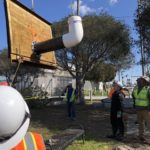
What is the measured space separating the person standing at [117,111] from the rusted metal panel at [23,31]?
5.75m

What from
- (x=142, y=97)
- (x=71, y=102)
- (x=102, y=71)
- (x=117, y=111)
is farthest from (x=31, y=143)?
(x=102, y=71)

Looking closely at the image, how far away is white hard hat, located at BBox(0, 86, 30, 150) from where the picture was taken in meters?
2.64

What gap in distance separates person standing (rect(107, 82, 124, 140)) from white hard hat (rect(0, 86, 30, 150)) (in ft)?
34.3

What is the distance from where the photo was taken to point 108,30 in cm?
3250

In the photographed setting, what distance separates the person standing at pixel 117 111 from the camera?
518 inches

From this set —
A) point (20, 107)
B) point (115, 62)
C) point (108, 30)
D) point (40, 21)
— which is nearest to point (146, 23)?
point (108, 30)

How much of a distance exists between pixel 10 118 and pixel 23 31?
4.12m

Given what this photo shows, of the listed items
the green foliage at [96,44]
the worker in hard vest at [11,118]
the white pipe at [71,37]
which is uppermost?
the green foliage at [96,44]

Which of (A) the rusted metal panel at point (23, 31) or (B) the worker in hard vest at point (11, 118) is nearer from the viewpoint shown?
(B) the worker in hard vest at point (11, 118)

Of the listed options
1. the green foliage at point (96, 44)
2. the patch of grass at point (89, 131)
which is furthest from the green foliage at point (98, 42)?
the patch of grass at point (89, 131)

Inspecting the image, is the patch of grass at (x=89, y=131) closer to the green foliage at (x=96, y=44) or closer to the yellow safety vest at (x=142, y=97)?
the yellow safety vest at (x=142, y=97)

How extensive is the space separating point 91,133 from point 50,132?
49.8 inches

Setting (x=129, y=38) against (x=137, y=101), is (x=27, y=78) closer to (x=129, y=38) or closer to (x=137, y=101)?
(x=129, y=38)

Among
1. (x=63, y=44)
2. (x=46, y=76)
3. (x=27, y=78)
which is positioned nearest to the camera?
(x=63, y=44)
